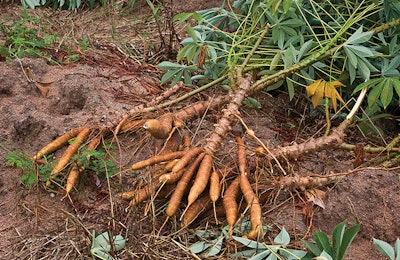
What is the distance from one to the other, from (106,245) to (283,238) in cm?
51

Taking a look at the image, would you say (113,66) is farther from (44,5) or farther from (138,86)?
(44,5)

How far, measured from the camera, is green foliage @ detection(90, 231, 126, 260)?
1.60m

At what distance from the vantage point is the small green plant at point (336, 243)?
152 cm

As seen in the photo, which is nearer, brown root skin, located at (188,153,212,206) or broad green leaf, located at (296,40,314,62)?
brown root skin, located at (188,153,212,206)

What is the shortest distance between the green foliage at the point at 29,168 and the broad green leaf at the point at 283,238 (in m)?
0.80

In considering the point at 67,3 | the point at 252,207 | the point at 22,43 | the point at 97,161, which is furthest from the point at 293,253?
the point at 67,3

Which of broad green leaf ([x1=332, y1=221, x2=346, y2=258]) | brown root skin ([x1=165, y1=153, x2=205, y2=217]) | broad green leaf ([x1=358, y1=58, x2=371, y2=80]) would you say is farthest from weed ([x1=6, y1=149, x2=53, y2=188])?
broad green leaf ([x1=358, y1=58, x2=371, y2=80])

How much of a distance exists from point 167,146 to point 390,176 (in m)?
0.75

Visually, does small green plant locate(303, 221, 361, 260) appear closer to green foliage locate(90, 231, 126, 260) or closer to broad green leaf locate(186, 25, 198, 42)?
green foliage locate(90, 231, 126, 260)

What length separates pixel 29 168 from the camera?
1.97 meters

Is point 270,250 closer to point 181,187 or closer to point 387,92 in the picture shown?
point 181,187

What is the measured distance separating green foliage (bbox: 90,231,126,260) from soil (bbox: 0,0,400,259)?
0.07 feet

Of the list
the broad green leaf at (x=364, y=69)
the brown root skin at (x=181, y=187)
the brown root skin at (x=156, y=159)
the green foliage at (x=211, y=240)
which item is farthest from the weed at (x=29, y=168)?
the broad green leaf at (x=364, y=69)

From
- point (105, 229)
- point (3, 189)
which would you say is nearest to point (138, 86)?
point (3, 189)
